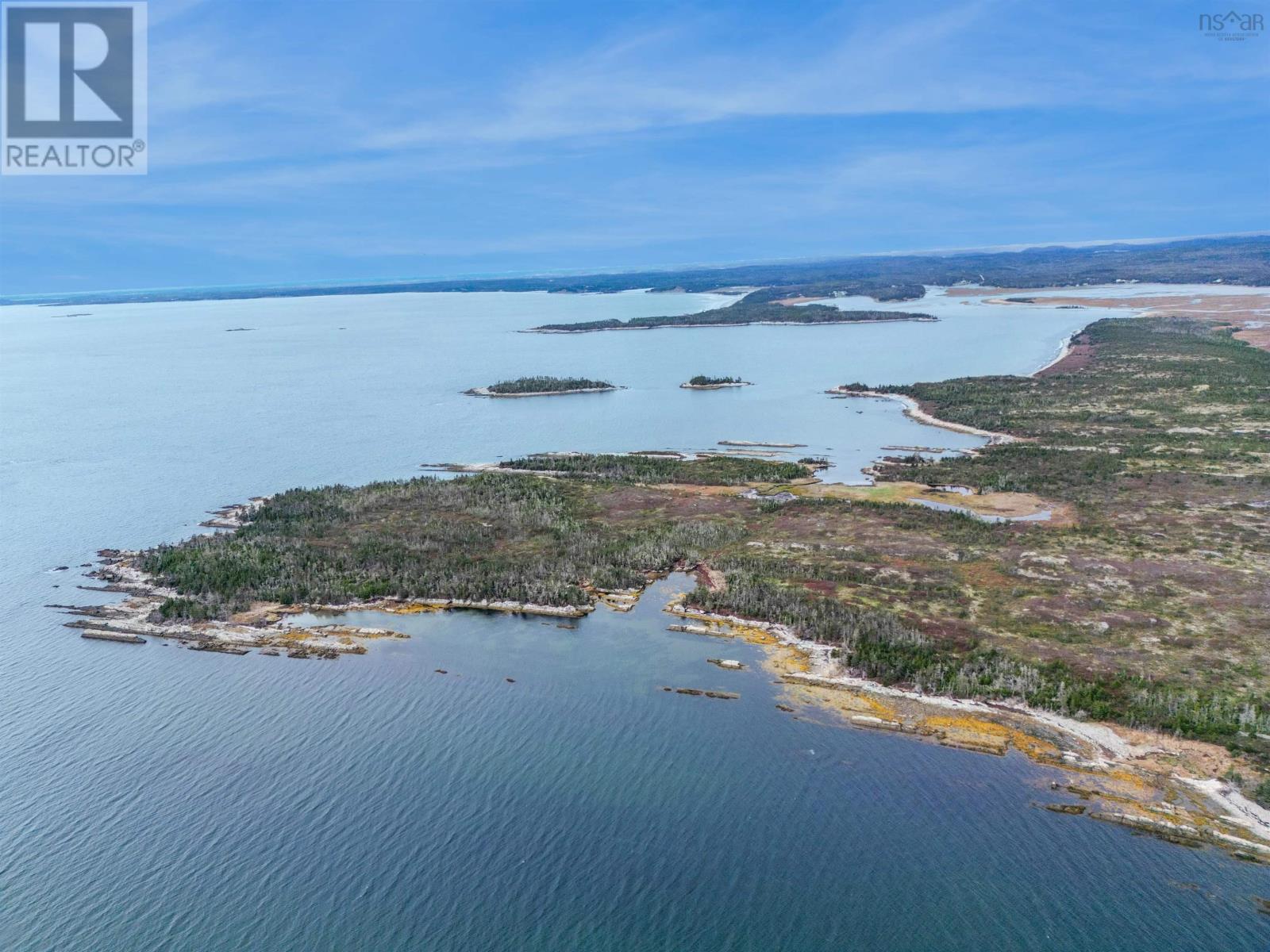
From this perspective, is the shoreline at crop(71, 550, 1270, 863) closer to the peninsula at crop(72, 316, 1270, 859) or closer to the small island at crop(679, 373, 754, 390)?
the peninsula at crop(72, 316, 1270, 859)

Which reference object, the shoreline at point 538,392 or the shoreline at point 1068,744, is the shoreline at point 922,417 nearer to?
the shoreline at point 538,392

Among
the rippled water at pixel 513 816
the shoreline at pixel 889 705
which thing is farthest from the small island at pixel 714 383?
the rippled water at pixel 513 816

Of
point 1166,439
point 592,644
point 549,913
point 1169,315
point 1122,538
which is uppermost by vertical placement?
point 1169,315

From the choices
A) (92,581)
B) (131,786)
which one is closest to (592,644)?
(131,786)

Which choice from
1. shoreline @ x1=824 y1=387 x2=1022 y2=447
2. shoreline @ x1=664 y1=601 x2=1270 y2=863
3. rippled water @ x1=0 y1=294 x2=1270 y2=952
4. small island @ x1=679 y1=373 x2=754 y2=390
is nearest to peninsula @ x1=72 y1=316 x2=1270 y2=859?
shoreline @ x1=664 y1=601 x2=1270 y2=863

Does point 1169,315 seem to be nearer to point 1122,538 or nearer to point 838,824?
point 1122,538
